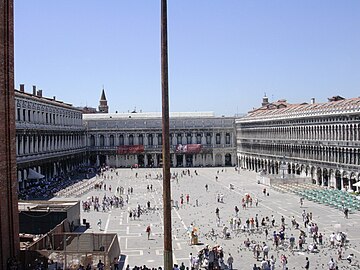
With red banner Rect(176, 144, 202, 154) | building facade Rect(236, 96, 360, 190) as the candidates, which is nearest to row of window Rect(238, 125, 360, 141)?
building facade Rect(236, 96, 360, 190)

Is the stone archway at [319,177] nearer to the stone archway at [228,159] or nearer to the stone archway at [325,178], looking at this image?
the stone archway at [325,178]

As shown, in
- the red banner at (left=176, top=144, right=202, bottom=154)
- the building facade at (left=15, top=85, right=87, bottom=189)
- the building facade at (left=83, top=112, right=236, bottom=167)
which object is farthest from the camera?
the building facade at (left=83, top=112, right=236, bottom=167)

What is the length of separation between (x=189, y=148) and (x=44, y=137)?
3798cm

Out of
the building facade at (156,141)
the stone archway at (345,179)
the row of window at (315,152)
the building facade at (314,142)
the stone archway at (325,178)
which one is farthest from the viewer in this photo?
the building facade at (156,141)

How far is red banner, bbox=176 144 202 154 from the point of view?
96.1 metres

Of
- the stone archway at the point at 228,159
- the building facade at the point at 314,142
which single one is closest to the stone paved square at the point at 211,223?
the building facade at the point at 314,142

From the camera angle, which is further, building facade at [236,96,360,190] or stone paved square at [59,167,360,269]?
building facade at [236,96,360,190]

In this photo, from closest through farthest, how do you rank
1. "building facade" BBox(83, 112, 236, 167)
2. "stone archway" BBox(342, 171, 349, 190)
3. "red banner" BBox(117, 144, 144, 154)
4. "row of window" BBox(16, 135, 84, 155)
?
1. "stone archway" BBox(342, 171, 349, 190)
2. "row of window" BBox(16, 135, 84, 155)
3. "red banner" BBox(117, 144, 144, 154)
4. "building facade" BBox(83, 112, 236, 167)

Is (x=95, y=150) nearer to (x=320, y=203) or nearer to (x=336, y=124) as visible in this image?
(x=336, y=124)

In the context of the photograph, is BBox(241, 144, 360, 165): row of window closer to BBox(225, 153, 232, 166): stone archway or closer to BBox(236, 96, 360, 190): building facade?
BBox(236, 96, 360, 190): building facade

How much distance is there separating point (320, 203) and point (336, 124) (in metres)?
14.1

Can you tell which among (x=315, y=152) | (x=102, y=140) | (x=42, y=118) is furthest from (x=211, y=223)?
(x=102, y=140)

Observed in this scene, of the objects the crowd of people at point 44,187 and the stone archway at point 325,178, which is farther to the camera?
the stone archway at point 325,178

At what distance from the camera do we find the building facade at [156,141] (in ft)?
319
